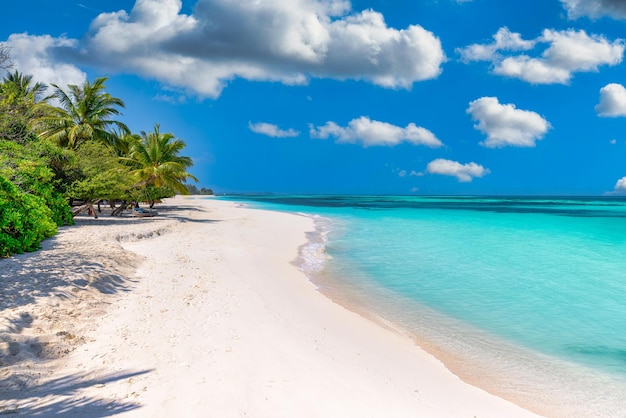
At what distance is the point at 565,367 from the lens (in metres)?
5.65

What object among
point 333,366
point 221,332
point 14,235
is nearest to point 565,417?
point 333,366

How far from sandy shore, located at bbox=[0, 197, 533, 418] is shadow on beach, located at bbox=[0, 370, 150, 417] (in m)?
0.01

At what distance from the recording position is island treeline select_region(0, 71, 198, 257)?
31.0 feet

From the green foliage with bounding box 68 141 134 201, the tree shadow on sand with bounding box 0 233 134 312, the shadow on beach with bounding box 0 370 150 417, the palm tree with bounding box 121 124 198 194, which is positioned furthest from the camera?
the palm tree with bounding box 121 124 198 194

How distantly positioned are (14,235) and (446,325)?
33.8ft

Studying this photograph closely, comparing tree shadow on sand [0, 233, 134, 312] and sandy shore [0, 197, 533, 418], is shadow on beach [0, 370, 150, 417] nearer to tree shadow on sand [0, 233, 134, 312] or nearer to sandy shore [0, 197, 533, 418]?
sandy shore [0, 197, 533, 418]

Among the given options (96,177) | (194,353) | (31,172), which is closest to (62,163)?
(96,177)

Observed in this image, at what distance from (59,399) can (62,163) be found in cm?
1730

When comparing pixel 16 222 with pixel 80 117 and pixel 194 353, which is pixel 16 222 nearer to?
pixel 194 353

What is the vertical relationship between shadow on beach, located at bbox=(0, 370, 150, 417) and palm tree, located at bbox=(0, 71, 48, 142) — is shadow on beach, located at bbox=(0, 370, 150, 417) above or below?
below

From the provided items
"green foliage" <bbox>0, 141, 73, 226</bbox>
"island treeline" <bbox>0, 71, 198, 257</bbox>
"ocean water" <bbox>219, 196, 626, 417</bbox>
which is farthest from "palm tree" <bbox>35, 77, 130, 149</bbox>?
"ocean water" <bbox>219, 196, 626, 417</bbox>

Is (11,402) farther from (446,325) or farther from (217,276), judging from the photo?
(446,325)

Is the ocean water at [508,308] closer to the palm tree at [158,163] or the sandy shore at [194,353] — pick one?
the sandy shore at [194,353]

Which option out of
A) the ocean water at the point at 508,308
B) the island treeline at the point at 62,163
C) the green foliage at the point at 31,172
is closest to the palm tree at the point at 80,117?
the island treeline at the point at 62,163
